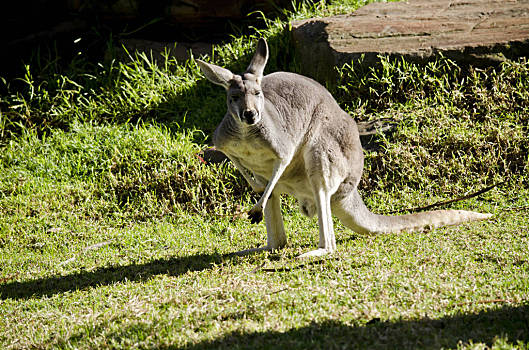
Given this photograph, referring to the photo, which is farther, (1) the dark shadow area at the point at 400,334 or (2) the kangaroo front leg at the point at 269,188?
(2) the kangaroo front leg at the point at 269,188

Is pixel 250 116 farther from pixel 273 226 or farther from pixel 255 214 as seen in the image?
pixel 273 226

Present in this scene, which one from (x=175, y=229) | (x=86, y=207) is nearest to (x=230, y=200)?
(x=175, y=229)

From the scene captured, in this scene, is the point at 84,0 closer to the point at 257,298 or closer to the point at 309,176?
the point at 309,176

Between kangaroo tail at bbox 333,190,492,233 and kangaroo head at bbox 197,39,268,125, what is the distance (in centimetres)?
100

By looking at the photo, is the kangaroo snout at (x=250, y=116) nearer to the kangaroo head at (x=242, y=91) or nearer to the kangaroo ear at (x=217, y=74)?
the kangaroo head at (x=242, y=91)

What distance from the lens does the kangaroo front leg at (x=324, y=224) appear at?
12.4 ft

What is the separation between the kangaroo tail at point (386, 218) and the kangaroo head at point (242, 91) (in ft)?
3.30

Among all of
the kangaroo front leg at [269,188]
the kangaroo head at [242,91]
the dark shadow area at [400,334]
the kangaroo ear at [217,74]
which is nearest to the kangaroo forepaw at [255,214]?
the kangaroo front leg at [269,188]

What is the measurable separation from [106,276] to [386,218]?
204cm

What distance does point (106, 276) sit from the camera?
3869mm

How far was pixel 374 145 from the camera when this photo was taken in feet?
18.3

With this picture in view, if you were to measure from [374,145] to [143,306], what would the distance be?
3.18m

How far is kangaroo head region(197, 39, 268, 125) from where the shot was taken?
3428 millimetres

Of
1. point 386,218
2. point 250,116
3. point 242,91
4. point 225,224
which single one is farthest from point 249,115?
point 225,224
